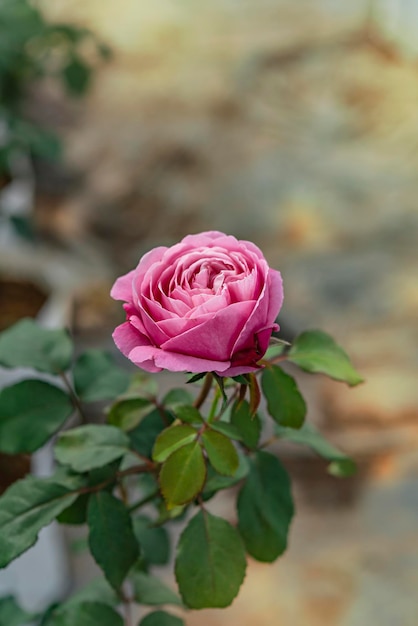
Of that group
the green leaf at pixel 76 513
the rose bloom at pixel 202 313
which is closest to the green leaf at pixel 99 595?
→ the green leaf at pixel 76 513

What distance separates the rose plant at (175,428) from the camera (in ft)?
1.37

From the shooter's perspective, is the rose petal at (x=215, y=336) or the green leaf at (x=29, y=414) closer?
the rose petal at (x=215, y=336)

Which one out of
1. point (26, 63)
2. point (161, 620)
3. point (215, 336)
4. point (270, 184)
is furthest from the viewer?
point (270, 184)

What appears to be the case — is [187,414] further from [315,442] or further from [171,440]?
[315,442]

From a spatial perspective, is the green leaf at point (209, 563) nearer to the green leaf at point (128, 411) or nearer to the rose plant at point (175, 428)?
the rose plant at point (175, 428)

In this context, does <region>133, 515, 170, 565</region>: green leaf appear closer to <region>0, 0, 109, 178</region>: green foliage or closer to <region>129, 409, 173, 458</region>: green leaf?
Answer: <region>129, 409, 173, 458</region>: green leaf

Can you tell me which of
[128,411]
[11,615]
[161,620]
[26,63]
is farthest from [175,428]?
[26,63]

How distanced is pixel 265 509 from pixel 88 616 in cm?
17

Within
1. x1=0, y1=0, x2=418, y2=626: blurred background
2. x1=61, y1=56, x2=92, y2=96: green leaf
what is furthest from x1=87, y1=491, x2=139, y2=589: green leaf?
x1=61, y1=56, x2=92, y2=96: green leaf

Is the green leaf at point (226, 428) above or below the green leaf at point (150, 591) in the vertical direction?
above

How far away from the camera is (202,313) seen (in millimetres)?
409

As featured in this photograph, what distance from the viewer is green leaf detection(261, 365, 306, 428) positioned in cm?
52

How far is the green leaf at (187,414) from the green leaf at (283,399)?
0.06 meters

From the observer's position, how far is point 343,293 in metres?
1.80
